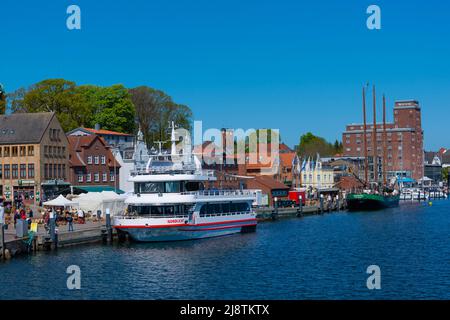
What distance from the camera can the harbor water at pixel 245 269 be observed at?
34.6 m

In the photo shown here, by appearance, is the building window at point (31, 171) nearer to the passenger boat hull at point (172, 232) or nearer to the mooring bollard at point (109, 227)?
the mooring bollard at point (109, 227)

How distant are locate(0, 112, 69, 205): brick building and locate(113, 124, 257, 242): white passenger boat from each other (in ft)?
83.7

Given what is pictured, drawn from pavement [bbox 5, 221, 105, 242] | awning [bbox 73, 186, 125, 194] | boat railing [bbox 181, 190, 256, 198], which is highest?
awning [bbox 73, 186, 125, 194]

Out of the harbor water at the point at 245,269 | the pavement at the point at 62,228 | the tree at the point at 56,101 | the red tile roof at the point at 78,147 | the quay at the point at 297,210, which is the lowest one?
the harbor water at the point at 245,269

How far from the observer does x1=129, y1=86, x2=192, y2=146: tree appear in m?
127

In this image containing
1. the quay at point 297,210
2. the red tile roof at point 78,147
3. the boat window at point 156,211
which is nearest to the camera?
the boat window at point 156,211

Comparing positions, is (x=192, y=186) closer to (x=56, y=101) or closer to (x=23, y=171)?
(x=23, y=171)

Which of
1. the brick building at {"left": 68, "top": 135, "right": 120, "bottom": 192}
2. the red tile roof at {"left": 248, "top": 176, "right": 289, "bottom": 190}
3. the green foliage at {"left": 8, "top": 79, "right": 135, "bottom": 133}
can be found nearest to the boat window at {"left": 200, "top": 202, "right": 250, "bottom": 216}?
the brick building at {"left": 68, "top": 135, "right": 120, "bottom": 192}

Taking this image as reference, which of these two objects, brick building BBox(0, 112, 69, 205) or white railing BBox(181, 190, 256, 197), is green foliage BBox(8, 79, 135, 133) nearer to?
brick building BBox(0, 112, 69, 205)

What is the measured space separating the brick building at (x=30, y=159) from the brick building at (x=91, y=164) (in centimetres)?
302

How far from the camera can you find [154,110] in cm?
12800

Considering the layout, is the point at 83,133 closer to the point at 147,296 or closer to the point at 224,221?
the point at 224,221

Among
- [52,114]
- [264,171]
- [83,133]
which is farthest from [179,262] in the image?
[264,171]

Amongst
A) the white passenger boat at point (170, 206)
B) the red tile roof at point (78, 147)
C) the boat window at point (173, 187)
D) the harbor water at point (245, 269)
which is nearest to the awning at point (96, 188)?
the red tile roof at point (78, 147)
